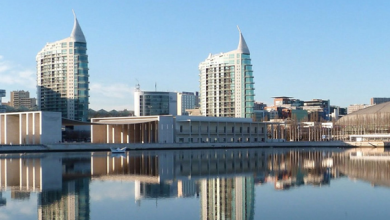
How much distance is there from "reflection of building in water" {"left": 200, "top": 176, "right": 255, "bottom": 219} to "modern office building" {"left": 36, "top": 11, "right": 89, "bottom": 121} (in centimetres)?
10983

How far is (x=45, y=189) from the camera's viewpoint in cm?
3203

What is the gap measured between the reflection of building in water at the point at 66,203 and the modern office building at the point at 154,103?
469ft

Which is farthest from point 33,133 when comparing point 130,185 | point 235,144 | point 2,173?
point 130,185

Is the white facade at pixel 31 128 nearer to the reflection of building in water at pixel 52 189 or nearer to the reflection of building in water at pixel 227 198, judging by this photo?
the reflection of building in water at pixel 52 189

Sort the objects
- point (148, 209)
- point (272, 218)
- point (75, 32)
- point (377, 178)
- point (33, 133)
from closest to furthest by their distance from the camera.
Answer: point (272, 218), point (148, 209), point (377, 178), point (33, 133), point (75, 32)

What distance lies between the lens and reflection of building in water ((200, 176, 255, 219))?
23922 mm

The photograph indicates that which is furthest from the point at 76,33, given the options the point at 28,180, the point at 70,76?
the point at 28,180

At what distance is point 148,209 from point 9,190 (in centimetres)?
1107


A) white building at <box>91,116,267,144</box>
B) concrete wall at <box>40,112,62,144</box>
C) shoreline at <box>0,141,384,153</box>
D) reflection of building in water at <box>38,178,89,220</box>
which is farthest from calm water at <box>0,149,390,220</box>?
Answer: white building at <box>91,116,267,144</box>

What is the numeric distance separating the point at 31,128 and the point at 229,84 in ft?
242

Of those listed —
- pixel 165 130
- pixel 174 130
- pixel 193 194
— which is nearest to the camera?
pixel 193 194

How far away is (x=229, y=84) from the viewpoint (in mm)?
156000

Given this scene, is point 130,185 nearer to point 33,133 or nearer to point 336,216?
point 336,216

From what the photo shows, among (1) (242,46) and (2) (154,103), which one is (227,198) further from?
(2) (154,103)
